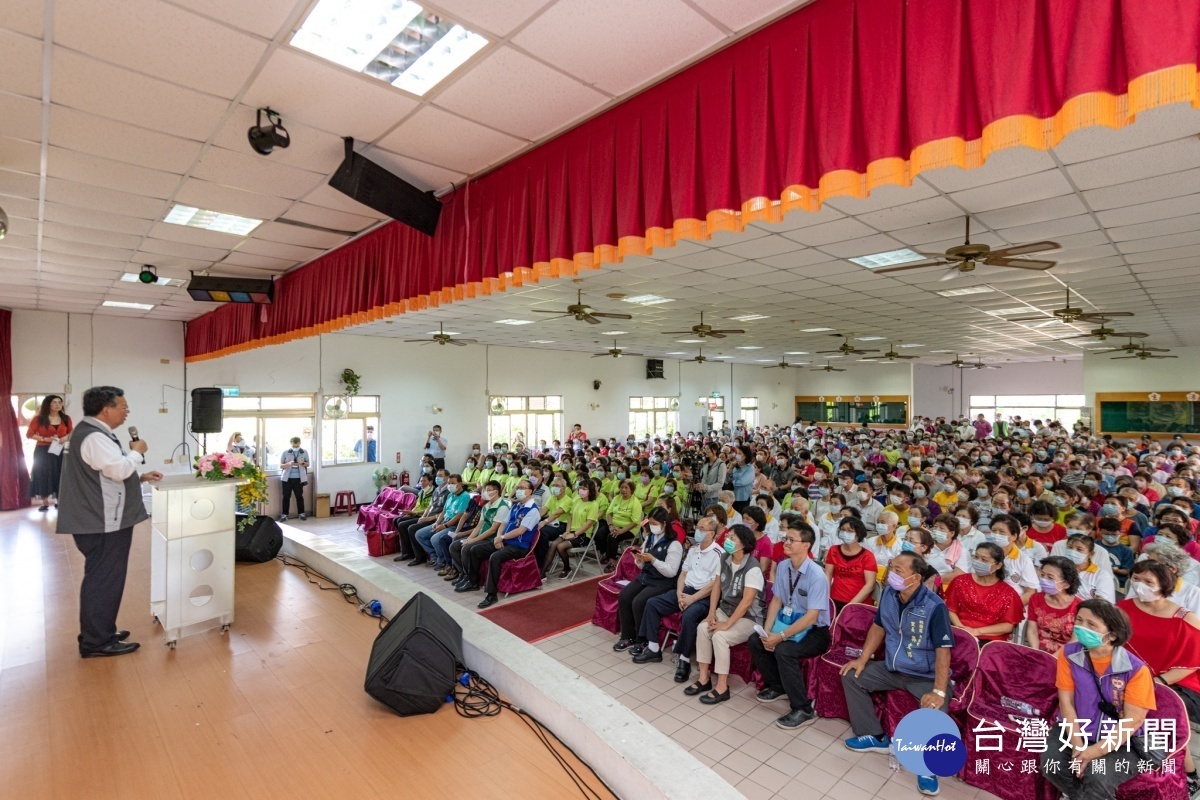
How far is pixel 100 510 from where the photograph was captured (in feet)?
10.1

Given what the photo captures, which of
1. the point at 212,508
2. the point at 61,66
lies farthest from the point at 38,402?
the point at 61,66

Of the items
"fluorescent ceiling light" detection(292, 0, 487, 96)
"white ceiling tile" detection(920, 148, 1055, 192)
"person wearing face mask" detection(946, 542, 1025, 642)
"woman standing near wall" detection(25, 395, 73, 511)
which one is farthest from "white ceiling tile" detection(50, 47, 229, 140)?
"woman standing near wall" detection(25, 395, 73, 511)

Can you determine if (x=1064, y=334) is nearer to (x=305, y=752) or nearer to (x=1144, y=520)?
(x=1144, y=520)

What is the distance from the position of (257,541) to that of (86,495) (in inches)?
97.9

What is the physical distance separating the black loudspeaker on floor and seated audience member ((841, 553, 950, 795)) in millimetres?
5078

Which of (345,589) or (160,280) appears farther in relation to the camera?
(160,280)

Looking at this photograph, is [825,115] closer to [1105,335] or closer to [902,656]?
[902,656]

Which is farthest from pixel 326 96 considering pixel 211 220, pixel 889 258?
pixel 889 258

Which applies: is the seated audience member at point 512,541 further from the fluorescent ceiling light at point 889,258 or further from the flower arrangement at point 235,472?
the fluorescent ceiling light at point 889,258

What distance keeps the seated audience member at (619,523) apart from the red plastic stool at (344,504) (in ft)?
22.8

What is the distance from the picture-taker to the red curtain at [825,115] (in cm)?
157

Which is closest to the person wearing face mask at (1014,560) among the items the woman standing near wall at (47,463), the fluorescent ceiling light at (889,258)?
the fluorescent ceiling light at (889,258)

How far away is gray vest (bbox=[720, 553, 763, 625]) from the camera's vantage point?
167 inches

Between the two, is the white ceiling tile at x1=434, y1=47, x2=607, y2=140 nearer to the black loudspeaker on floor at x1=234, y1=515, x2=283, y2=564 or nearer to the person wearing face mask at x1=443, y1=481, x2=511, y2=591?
the black loudspeaker on floor at x1=234, y1=515, x2=283, y2=564
